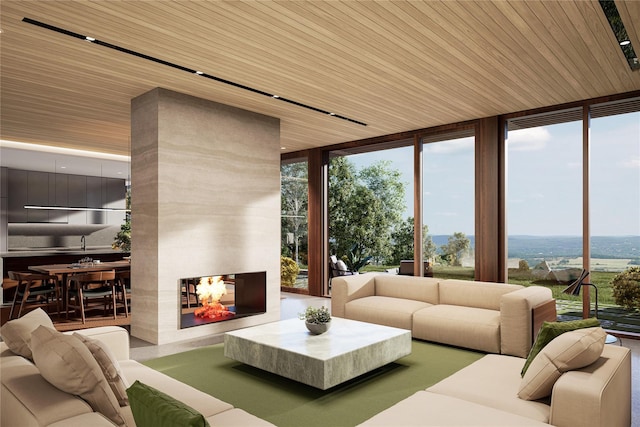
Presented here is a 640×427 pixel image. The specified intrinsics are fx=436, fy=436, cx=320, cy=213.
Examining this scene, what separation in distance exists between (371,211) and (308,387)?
23.0 feet

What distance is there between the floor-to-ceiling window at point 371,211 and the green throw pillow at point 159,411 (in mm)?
7658

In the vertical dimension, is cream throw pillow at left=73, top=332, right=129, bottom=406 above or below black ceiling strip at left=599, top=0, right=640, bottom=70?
below

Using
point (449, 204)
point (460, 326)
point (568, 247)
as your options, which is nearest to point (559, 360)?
point (460, 326)

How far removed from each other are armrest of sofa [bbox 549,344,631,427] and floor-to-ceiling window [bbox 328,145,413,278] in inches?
266

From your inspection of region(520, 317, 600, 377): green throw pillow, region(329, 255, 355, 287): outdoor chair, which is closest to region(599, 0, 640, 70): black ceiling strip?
region(520, 317, 600, 377): green throw pillow

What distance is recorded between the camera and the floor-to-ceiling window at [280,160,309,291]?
9.00 meters

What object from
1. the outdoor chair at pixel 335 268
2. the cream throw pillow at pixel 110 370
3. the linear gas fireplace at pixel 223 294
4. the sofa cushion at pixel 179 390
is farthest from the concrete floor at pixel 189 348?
the outdoor chair at pixel 335 268

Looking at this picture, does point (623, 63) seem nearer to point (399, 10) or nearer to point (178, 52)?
point (399, 10)

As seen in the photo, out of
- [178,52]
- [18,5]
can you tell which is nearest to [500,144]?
[178,52]

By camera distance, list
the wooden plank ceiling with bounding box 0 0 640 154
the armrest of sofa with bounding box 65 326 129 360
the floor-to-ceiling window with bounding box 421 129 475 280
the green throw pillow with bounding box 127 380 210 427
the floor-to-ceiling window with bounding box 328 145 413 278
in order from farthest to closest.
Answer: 1. the floor-to-ceiling window with bounding box 328 145 413 278
2. the floor-to-ceiling window with bounding box 421 129 475 280
3. the wooden plank ceiling with bounding box 0 0 640 154
4. the armrest of sofa with bounding box 65 326 129 360
5. the green throw pillow with bounding box 127 380 210 427

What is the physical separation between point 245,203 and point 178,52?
93.0 inches

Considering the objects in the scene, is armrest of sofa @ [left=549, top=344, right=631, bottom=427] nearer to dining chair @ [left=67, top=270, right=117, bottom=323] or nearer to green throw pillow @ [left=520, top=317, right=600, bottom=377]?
green throw pillow @ [left=520, top=317, right=600, bottom=377]

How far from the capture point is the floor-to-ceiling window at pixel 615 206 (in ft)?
17.7

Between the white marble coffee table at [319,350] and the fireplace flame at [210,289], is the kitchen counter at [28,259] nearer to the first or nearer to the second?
the fireplace flame at [210,289]
